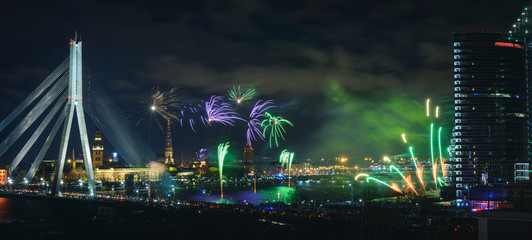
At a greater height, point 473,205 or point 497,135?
point 497,135

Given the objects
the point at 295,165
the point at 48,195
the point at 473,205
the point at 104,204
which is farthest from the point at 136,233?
the point at 295,165

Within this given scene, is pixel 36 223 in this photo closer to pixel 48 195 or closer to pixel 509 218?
pixel 48 195

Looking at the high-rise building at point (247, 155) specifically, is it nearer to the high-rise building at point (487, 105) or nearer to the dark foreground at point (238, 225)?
the high-rise building at point (487, 105)

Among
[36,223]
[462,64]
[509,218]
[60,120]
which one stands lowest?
[36,223]

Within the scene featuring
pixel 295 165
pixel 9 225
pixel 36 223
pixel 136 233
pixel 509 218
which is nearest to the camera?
pixel 509 218

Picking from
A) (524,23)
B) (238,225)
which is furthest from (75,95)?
(524,23)

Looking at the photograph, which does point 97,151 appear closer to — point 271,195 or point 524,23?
point 271,195

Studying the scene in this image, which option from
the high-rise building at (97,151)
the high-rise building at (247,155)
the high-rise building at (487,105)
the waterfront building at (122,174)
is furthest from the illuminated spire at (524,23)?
the high-rise building at (247,155)
